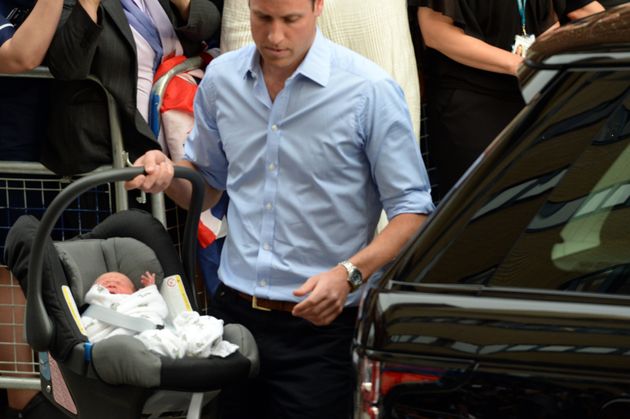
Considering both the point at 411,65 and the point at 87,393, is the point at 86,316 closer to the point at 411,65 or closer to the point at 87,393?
the point at 87,393

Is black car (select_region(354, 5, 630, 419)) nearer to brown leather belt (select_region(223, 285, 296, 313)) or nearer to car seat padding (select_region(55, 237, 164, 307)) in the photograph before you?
brown leather belt (select_region(223, 285, 296, 313))

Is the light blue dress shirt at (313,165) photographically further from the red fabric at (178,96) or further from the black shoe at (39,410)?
the black shoe at (39,410)

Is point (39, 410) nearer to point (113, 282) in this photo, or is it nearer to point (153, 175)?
point (113, 282)

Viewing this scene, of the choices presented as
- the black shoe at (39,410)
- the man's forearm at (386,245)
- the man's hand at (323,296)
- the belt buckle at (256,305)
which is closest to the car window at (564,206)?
the man's hand at (323,296)

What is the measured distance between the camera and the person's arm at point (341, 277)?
3.99 metres

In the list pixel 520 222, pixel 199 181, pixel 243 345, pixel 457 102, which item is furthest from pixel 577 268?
pixel 457 102

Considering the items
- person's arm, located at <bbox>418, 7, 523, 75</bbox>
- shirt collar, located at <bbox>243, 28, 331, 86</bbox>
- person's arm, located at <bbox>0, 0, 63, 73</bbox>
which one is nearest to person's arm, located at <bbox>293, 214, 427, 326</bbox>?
shirt collar, located at <bbox>243, 28, 331, 86</bbox>

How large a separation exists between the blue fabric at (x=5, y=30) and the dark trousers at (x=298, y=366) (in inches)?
66.5

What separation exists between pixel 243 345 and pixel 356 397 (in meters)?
1.21

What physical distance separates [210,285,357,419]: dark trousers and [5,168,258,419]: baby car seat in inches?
5.0

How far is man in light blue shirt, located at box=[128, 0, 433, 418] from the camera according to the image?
4230 millimetres

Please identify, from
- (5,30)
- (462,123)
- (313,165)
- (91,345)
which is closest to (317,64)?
(313,165)

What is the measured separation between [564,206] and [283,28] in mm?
1583

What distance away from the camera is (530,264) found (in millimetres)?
2861
